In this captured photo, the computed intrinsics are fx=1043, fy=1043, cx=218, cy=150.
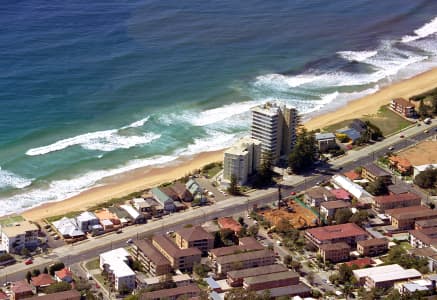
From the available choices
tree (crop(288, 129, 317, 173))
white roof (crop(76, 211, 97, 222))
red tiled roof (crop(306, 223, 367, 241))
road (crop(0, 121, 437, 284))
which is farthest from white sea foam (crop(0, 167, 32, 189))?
red tiled roof (crop(306, 223, 367, 241))

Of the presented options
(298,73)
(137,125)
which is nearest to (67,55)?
(137,125)

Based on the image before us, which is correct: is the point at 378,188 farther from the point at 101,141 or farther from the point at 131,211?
the point at 101,141

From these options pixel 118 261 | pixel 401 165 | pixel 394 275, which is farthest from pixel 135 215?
pixel 401 165

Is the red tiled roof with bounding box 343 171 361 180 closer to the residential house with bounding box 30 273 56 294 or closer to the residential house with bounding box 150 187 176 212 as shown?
the residential house with bounding box 150 187 176 212

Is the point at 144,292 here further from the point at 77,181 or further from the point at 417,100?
the point at 417,100

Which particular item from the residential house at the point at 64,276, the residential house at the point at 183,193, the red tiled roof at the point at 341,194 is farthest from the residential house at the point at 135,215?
the red tiled roof at the point at 341,194

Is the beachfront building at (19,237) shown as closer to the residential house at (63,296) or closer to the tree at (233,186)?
the residential house at (63,296)
